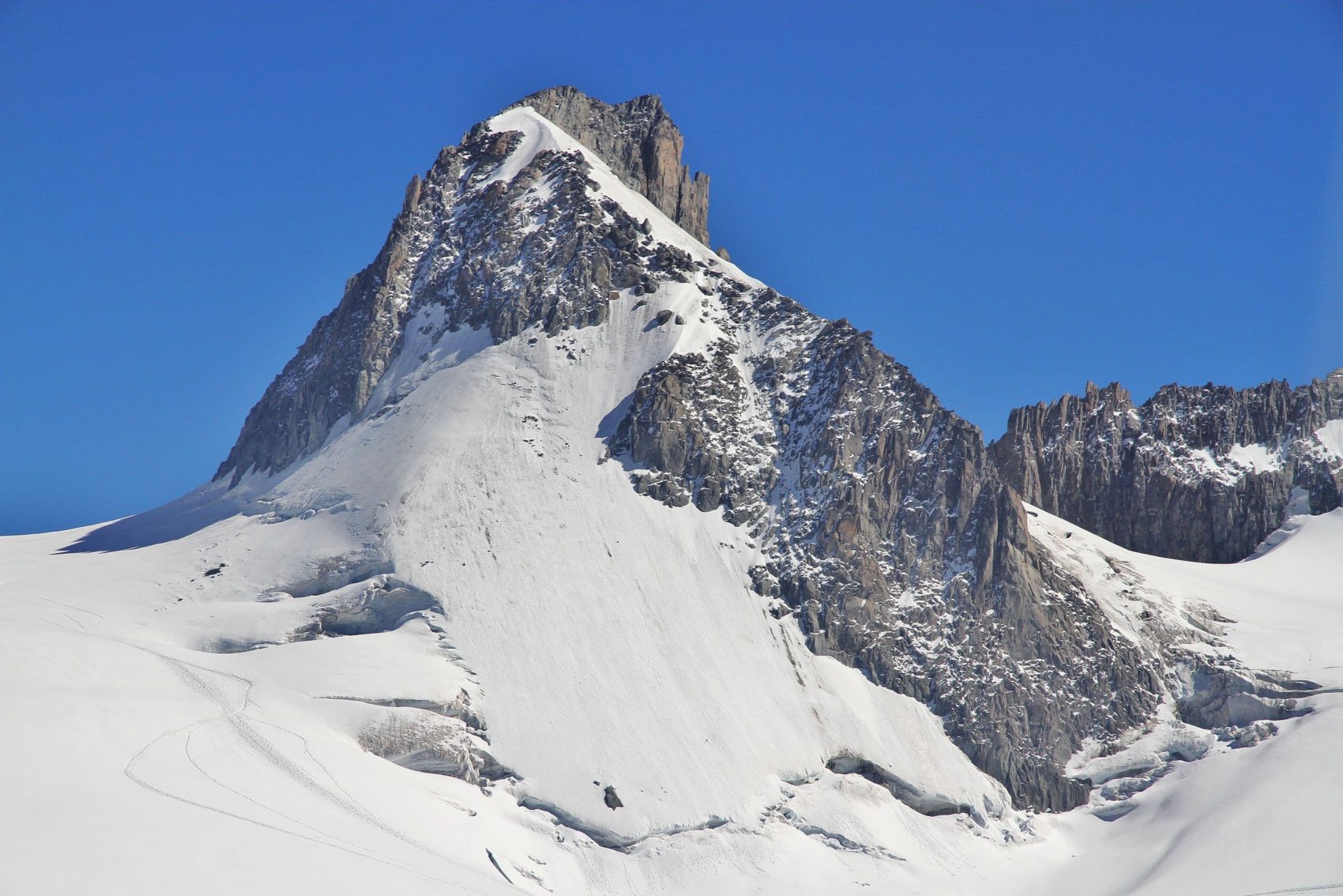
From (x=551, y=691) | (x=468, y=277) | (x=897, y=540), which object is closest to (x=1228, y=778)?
(x=897, y=540)

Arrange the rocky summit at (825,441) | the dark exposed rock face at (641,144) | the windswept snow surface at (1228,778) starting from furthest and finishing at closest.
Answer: the dark exposed rock face at (641,144)
the rocky summit at (825,441)
the windswept snow surface at (1228,778)

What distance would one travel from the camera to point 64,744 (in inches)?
2522

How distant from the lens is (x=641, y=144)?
159 m

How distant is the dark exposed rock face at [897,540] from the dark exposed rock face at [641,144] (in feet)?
119

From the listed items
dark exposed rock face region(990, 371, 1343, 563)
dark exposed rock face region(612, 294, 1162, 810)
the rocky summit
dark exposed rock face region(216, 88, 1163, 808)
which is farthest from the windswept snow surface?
dark exposed rock face region(990, 371, 1343, 563)

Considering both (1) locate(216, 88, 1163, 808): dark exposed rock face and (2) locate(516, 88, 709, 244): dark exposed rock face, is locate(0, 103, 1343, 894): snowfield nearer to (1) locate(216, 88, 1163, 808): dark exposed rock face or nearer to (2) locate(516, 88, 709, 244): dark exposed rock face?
(1) locate(216, 88, 1163, 808): dark exposed rock face

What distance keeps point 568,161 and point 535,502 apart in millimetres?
47204

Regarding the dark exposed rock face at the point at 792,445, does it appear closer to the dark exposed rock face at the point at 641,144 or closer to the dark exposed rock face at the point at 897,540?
the dark exposed rock face at the point at 897,540

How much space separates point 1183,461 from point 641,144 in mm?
74779

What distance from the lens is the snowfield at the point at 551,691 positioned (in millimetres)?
78000

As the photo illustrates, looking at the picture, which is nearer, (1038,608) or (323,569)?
(323,569)

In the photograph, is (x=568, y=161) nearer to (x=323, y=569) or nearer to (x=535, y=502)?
(x=535, y=502)

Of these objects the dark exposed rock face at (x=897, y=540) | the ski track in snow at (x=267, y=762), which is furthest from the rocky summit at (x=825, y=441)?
the ski track in snow at (x=267, y=762)

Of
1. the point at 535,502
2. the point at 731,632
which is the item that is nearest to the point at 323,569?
the point at 535,502
